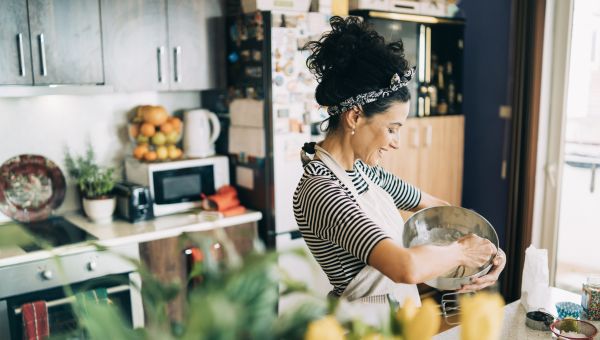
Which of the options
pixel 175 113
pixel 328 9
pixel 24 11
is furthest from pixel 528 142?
pixel 24 11

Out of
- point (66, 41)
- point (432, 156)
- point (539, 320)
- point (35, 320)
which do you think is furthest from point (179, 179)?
point (539, 320)

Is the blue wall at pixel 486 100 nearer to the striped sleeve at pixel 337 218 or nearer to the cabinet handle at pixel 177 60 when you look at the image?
the cabinet handle at pixel 177 60

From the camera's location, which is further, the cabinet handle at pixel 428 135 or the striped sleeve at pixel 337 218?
the cabinet handle at pixel 428 135

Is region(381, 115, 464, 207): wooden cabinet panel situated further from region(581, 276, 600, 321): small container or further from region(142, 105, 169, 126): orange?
region(581, 276, 600, 321): small container

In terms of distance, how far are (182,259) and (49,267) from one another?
24.5 inches

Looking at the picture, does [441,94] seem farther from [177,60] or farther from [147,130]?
[147,130]

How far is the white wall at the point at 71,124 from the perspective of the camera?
113 inches

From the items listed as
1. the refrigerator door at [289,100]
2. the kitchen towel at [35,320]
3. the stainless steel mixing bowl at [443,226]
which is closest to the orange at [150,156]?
the refrigerator door at [289,100]

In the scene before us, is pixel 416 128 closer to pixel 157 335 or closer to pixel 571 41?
pixel 571 41

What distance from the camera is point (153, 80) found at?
9.53 feet

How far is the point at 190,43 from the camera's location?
9.84 feet

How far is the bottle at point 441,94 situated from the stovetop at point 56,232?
230 cm

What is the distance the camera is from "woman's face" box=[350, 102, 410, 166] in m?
1.58

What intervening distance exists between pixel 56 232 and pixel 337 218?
72.0 inches
